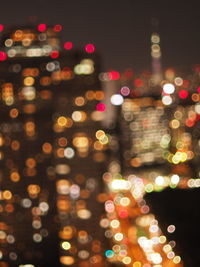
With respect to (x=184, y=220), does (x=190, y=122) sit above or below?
above

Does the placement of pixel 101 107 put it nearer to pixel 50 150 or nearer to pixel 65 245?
A: pixel 50 150

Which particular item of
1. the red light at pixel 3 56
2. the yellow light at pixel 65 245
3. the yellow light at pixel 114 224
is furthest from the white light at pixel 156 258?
the yellow light at pixel 114 224

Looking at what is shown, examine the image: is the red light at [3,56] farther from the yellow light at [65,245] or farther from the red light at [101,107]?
the yellow light at [65,245]

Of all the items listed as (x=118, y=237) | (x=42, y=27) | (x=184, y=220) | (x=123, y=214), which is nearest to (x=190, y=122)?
(x=123, y=214)

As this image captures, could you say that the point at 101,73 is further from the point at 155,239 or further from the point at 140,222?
the point at 155,239

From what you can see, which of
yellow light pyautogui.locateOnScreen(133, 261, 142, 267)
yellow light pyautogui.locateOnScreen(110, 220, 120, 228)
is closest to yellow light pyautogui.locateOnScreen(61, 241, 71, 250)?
yellow light pyautogui.locateOnScreen(133, 261, 142, 267)

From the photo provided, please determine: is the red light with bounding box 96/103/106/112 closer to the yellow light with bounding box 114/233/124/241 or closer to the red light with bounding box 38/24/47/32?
the red light with bounding box 38/24/47/32
